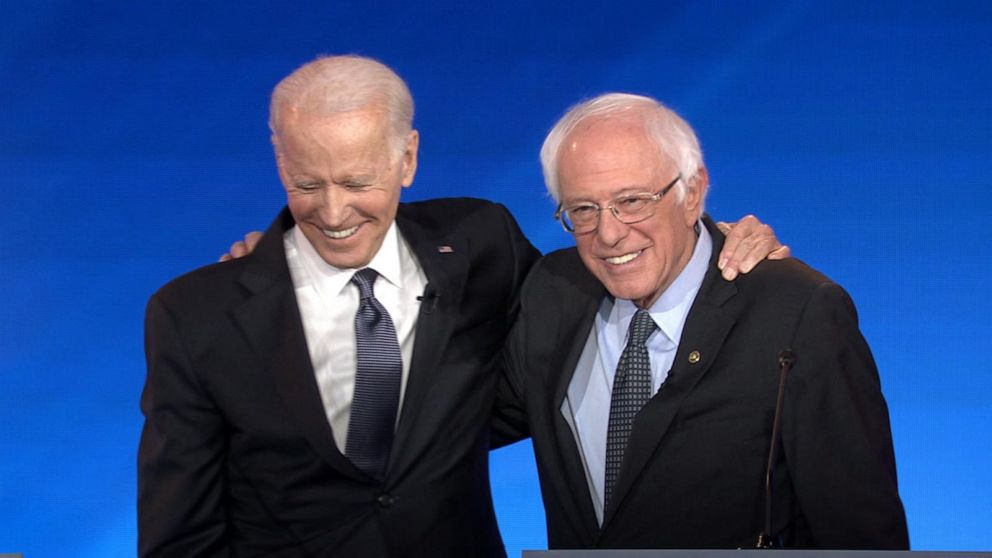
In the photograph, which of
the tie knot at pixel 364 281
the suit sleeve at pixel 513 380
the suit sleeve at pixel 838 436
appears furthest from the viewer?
the suit sleeve at pixel 513 380

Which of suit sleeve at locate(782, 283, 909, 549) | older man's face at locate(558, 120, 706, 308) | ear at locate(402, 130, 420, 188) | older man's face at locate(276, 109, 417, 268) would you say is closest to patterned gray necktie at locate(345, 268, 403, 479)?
older man's face at locate(276, 109, 417, 268)

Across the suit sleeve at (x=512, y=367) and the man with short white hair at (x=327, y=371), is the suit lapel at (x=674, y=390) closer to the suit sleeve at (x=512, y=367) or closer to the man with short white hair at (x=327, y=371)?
the man with short white hair at (x=327, y=371)

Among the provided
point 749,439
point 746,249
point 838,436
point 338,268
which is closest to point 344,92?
point 338,268

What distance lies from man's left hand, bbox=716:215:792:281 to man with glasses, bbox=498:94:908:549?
0.8 inches

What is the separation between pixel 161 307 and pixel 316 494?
420 millimetres

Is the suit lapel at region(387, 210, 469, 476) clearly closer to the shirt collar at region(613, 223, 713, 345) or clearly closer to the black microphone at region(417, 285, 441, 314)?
the black microphone at region(417, 285, 441, 314)

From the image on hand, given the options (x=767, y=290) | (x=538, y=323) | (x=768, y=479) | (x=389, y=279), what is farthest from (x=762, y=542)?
(x=389, y=279)


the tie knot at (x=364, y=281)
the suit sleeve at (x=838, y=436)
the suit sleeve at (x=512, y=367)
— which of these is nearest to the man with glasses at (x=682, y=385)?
the suit sleeve at (x=838, y=436)

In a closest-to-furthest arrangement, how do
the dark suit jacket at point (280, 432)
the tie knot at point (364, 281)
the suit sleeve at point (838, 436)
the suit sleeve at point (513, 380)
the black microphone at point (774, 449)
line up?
the black microphone at point (774, 449) → the suit sleeve at point (838, 436) → the dark suit jacket at point (280, 432) → the tie knot at point (364, 281) → the suit sleeve at point (513, 380)

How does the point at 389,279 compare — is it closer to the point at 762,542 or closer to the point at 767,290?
the point at 767,290

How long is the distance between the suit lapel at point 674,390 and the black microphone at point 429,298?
0.43m

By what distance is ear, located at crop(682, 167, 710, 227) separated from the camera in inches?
89.5

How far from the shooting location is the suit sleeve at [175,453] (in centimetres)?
217

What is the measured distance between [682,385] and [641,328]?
149 mm
